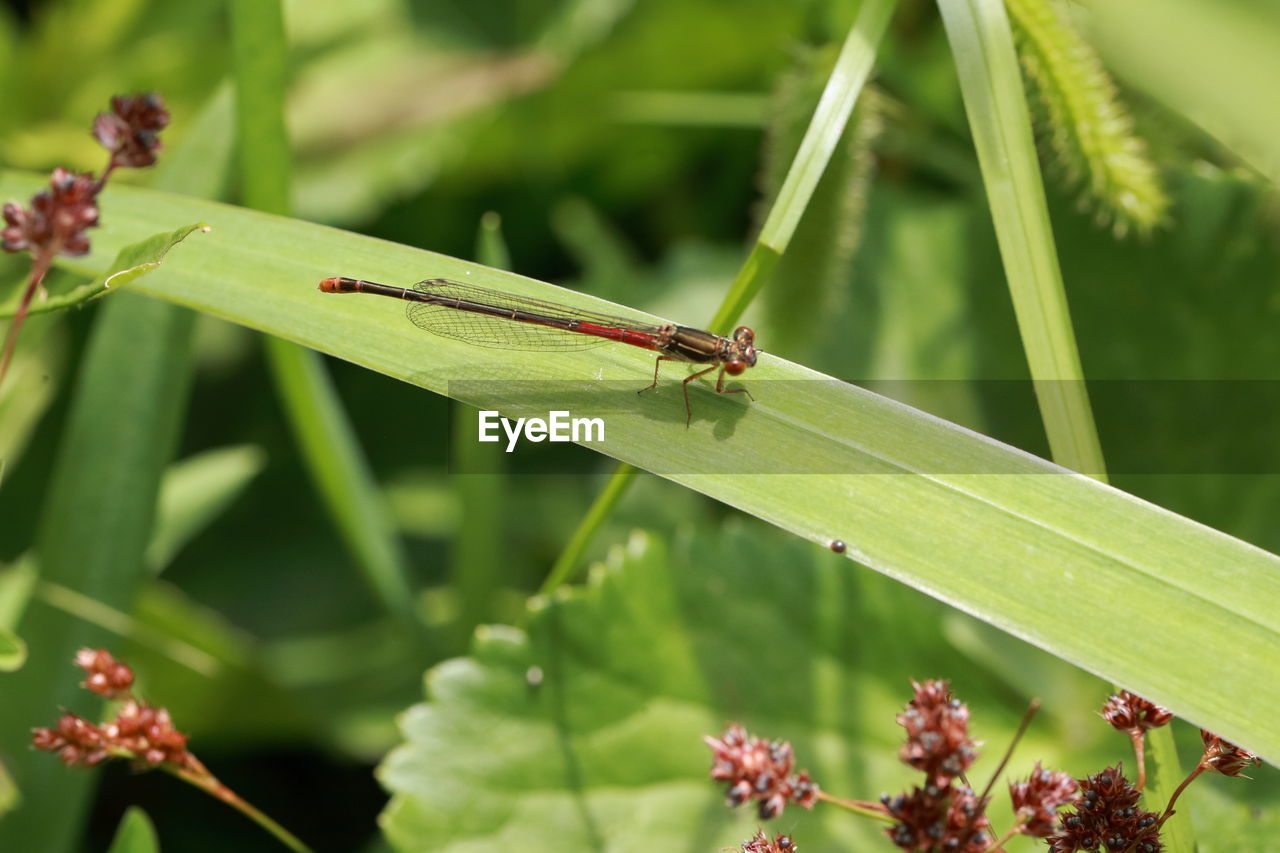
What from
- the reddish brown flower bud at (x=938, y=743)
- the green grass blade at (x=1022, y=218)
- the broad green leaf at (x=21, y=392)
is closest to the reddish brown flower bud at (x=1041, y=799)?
the reddish brown flower bud at (x=938, y=743)

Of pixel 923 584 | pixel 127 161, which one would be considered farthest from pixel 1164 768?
pixel 127 161

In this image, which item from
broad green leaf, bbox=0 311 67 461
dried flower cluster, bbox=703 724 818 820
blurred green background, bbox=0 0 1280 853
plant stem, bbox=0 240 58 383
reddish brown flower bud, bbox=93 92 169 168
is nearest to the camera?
dried flower cluster, bbox=703 724 818 820

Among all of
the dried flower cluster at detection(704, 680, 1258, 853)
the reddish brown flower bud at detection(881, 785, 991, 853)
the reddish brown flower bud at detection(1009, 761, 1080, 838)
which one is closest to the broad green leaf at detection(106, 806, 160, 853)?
the dried flower cluster at detection(704, 680, 1258, 853)

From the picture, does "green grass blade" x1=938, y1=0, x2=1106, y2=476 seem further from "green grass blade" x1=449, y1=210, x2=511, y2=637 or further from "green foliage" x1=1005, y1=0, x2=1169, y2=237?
"green grass blade" x1=449, y1=210, x2=511, y2=637

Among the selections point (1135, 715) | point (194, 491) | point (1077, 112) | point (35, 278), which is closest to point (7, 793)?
point (194, 491)

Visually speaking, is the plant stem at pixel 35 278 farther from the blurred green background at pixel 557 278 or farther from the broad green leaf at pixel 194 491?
the broad green leaf at pixel 194 491

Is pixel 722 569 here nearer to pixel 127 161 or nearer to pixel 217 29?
pixel 127 161
